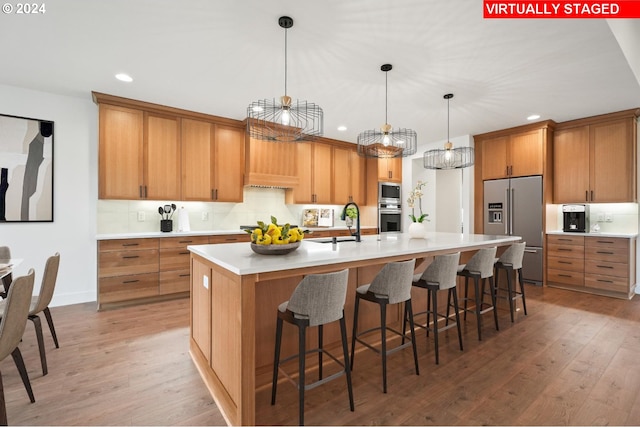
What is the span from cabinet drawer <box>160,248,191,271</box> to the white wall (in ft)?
3.20

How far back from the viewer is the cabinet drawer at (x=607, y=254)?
413 cm

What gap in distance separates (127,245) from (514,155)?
238 inches

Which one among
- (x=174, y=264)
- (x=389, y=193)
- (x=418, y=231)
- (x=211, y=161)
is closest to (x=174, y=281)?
(x=174, y=264)

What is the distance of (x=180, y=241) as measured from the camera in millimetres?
4016

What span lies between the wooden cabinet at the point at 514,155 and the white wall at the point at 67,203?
6233 millimetres

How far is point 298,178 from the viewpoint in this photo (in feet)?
17.7

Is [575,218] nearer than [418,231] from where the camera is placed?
No

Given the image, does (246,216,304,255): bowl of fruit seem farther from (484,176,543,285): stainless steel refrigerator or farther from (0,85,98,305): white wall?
(484,176,543,285): stainless steel refrigerator

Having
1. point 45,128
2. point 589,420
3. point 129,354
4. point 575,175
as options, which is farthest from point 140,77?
point 575,175

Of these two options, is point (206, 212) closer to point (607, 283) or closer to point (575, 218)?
point (575, 218)

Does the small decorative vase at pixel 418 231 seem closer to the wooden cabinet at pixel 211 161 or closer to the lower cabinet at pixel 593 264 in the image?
the wooden cabinet at pixel 211 161

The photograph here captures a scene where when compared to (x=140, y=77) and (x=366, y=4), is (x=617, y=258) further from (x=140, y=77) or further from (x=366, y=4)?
(x=140, y=77)

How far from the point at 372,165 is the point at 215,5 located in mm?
Answer: 4705

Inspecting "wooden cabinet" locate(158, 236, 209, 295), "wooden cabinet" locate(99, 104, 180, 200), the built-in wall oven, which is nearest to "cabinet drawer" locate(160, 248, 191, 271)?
"wooden cabinet" locate(158, 236, 209, 295)
